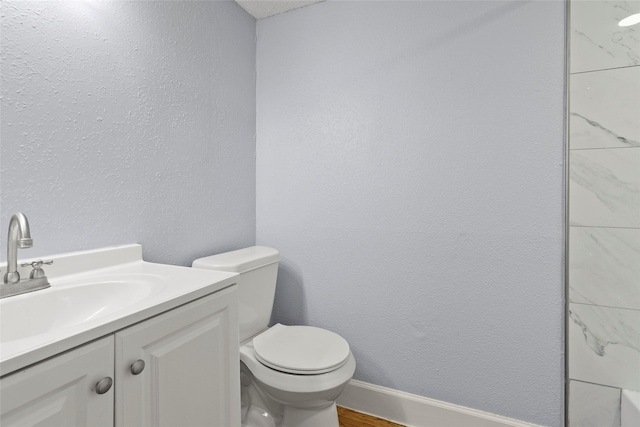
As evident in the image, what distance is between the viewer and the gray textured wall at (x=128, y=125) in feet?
3.07

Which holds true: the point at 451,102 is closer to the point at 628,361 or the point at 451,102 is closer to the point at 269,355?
the point at 628,361

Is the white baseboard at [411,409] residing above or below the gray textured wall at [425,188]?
below

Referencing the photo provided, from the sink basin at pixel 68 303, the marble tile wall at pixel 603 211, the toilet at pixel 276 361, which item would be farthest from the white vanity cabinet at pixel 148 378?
the marble tile wall at pixel 603 211

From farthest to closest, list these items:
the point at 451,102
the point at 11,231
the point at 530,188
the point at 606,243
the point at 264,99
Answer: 1. the point at 264,99
2. the point at 451,102
3. the point at 530,188
4. the point at 606,243
5. the point at 11,231

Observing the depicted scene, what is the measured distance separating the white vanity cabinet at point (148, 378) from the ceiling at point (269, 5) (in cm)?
153

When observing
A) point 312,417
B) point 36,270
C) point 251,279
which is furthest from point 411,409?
point 36,270

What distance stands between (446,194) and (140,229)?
4.22ft

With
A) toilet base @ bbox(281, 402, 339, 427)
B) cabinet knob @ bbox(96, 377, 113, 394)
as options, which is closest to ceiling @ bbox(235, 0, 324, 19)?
cabinet knob @ bbox(96, 377, 113, 394)

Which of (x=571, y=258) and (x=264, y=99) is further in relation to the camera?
(x=264, y=99)

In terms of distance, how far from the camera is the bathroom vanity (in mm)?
563

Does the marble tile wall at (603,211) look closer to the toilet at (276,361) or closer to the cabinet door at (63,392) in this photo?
the toilet at (276,361)

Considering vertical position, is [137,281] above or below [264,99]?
below

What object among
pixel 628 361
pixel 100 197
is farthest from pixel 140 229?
pixel 628 361

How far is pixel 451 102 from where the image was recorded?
4.80 ft
